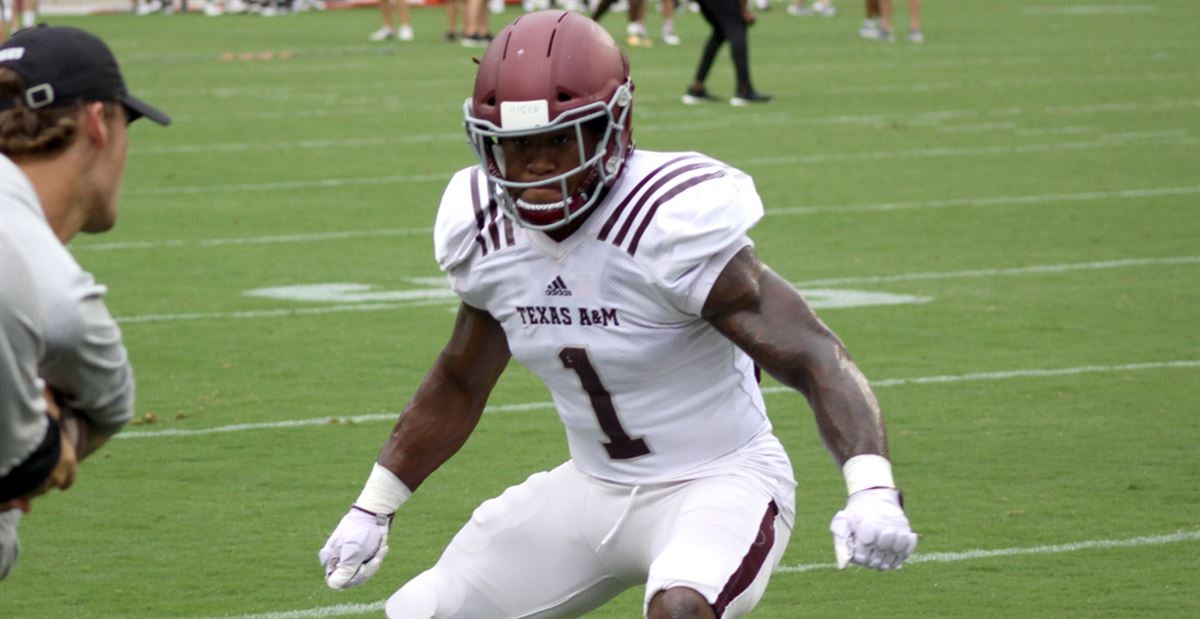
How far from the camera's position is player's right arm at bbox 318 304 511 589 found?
3.96 m

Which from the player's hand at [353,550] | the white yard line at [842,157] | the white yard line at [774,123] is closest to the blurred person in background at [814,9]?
the white yard line at [774,123]

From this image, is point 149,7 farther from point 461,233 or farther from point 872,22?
point 461,233

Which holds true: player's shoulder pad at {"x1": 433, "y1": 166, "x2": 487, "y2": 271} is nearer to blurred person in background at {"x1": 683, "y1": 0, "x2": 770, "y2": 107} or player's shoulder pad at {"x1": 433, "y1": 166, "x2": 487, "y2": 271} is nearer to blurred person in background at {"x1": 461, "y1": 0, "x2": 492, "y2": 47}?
blurred person in background at {"x1": 683, "y1": 0, "x2": 770, "y2": 107}

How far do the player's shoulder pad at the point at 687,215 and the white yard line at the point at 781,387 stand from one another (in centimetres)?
363

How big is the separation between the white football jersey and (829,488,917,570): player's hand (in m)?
0.52

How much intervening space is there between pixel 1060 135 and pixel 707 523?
1164cm

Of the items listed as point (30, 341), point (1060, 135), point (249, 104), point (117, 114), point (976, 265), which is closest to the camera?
point (30, 341)

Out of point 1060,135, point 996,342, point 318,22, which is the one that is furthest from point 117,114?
point 318,22

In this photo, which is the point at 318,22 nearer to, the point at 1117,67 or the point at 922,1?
the point at 922,1

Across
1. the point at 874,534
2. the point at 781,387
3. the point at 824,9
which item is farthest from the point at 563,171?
the point at 824,9

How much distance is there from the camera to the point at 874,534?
10.6 feet

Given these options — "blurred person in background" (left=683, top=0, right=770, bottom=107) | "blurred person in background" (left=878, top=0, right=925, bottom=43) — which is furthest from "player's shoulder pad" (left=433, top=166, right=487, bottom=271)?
"blurred person in background" (left=878, top=0, right=925, bottom=43)

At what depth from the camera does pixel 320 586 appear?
17.8 feet

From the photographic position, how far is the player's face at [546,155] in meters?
3.69
